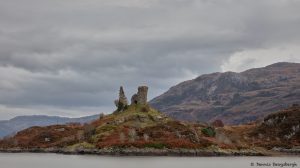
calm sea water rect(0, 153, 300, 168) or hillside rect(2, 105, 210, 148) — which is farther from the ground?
hillside rect(2, 105, 210, 148)

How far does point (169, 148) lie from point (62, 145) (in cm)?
5048

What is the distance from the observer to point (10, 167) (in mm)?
106625

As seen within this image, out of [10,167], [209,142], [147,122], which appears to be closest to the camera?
[10,167]

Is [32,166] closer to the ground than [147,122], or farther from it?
closer to the ground

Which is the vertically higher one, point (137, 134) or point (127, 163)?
point (137, 134)

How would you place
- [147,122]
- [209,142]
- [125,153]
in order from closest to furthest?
[125,153] < [209,142] < [147,122]

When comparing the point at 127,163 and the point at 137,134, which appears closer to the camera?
the point at 127,163

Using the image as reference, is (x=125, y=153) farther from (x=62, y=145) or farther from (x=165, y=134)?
(x=62, y=145)

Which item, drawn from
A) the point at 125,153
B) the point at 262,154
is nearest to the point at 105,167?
the point at 125,153

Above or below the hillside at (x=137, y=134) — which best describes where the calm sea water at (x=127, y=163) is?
below

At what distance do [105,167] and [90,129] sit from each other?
297 feet

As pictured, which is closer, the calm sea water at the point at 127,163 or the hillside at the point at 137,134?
the calm sea water at the point at 127,163

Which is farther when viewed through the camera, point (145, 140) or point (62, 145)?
point (62, 145)

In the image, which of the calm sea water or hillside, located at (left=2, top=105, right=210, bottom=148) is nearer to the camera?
the calm sea water
